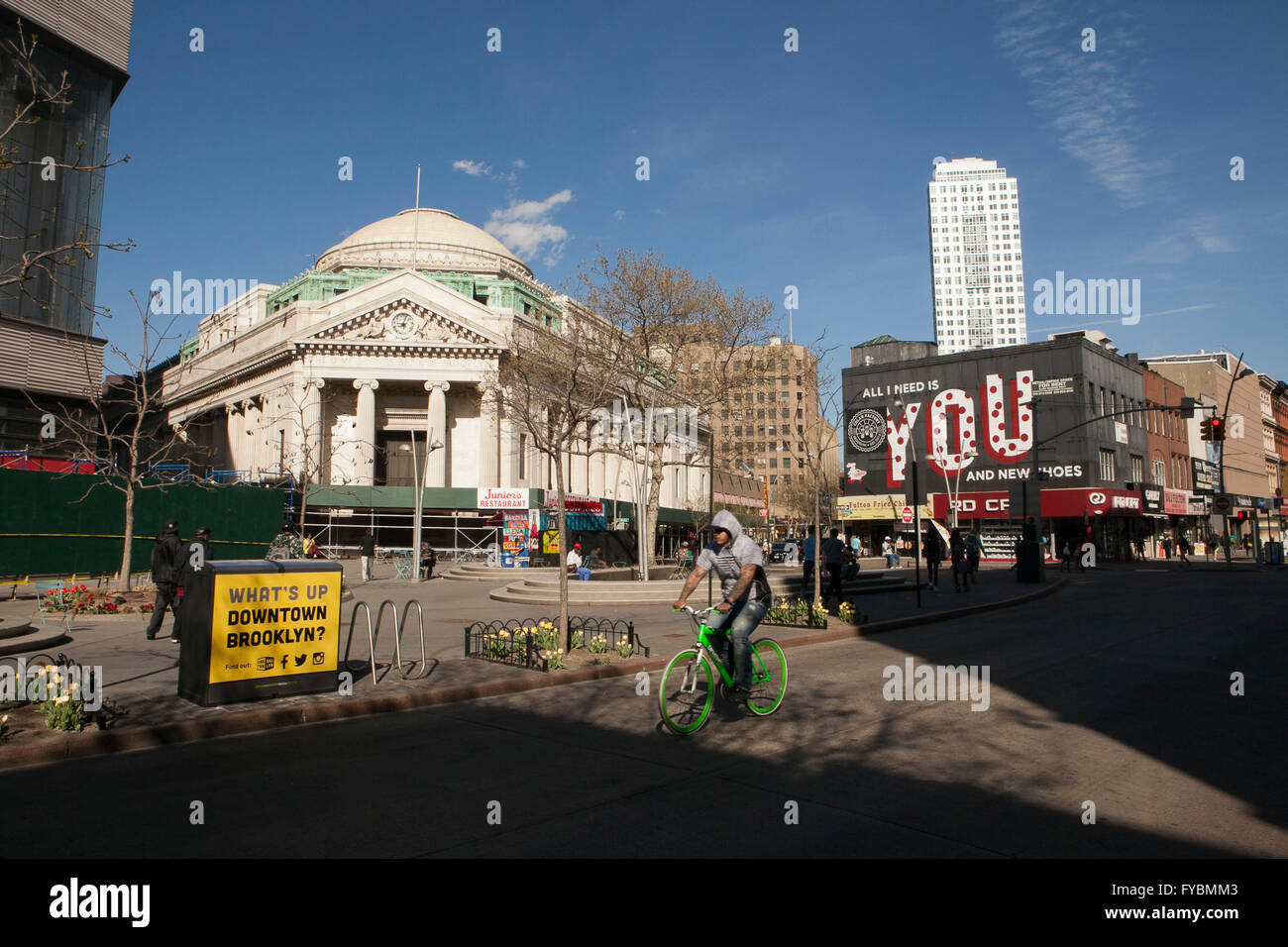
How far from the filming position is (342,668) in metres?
10.6

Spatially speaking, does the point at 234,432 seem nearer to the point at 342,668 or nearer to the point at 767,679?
the point at 342,668

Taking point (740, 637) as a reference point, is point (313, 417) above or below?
above

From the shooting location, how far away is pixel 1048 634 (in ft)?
48.2

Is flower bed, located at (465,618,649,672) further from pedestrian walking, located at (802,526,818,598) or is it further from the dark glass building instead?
the dark glass building

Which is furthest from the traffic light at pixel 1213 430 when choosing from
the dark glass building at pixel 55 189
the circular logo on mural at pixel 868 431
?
the dark glass building at pixel 55 189

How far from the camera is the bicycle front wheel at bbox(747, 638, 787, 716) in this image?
8258mm

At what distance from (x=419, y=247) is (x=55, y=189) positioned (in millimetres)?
31948

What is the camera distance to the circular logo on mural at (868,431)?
63.4 metres

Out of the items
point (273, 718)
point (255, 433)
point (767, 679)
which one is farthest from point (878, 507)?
point (273, 718)

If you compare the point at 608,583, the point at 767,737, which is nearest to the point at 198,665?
the point at 767,737

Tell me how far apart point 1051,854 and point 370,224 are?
79.7 m

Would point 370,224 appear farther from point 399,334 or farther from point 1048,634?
point 1048,634

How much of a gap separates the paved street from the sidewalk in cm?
30

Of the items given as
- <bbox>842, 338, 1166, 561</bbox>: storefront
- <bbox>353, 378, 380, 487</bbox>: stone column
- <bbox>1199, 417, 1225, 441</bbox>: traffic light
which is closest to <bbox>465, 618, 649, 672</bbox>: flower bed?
<bbox>1199, 417, 1225, 441</bbox>: traffic light
